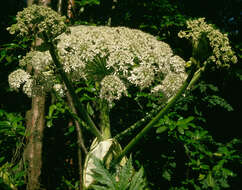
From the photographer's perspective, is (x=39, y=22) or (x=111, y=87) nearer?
(x=39, y=22)

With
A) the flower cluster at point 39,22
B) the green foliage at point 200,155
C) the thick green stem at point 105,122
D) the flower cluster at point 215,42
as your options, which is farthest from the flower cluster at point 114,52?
the green foliage at point 200,155

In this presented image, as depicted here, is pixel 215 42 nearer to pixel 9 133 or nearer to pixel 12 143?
pixel 9 133

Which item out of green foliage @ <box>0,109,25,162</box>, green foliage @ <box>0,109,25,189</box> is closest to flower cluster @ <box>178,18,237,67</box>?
green foliage @ <box>0,109,25,189</box>

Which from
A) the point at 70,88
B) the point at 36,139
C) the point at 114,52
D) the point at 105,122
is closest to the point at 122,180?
the point at 105,122

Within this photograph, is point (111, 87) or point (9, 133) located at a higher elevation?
point (111, 87)

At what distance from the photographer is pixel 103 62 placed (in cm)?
154

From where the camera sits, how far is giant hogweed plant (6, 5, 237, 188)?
117 centimetres

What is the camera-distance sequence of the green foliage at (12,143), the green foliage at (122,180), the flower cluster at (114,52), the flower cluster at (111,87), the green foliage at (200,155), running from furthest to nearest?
the green foliage at (200,155)
the green foliage at (12,143)
the flower cluster at (114,52)
the flower cluster at (111,87)
the green foliage at (122,180)

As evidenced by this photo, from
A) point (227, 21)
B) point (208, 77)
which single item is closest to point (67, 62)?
point (208, 77)

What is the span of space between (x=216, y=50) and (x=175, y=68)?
1.59 feet

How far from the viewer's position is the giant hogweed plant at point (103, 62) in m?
1.17

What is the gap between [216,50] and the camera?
1157mm

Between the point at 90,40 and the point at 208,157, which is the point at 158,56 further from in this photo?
the point at 208,157

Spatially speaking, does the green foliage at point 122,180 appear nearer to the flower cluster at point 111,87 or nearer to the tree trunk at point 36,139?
the flower cluster at point 111,87
